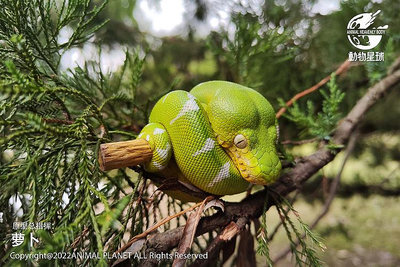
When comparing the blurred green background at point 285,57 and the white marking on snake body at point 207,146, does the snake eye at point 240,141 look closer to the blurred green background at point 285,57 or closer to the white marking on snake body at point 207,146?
the white marking on snake body at point 207,146

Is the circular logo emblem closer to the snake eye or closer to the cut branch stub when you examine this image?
the snake eye

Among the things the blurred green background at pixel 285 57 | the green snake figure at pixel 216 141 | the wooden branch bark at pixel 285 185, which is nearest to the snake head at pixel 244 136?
the green snake figure at pixel 216 141

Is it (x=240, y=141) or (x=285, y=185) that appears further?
(x=285, y=185)

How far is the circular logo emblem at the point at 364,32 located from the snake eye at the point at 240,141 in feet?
3.73

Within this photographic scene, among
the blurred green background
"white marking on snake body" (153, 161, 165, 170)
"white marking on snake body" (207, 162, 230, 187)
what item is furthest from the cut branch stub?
the blurred green background

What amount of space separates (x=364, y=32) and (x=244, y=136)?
1183 millimetres

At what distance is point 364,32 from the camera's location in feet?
4.93

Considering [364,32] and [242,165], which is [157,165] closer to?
[242,165]

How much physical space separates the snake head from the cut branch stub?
7.2 inches

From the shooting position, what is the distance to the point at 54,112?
0.74 metres

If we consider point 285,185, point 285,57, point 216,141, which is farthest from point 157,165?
point 285,57

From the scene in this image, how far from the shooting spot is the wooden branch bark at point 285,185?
2.26 ft

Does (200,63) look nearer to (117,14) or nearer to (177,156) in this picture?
(117,14)

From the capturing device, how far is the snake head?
724mm
